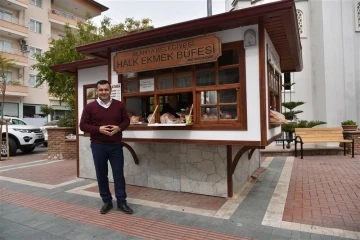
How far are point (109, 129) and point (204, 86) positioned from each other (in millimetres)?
1600

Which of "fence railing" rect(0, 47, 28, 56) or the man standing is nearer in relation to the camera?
the man standing

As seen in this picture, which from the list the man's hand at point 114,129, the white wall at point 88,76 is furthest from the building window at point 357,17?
the man's hand at point 114,129

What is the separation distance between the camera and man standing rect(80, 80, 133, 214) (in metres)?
3.99

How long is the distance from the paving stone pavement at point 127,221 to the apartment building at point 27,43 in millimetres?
20137

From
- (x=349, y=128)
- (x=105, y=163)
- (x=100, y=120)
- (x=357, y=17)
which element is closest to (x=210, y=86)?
(x=100, y=120)

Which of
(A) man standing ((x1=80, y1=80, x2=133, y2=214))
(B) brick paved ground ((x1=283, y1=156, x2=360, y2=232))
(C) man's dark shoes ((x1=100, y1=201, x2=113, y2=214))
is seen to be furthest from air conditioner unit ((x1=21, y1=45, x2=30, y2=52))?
(B) brick paved ground ((x1=283, y1=156, x2=360, y2=232))

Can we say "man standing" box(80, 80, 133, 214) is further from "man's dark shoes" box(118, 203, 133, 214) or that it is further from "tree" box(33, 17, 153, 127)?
"tree" box(33, 17, 153, 127)

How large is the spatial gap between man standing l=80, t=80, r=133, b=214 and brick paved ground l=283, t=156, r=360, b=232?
2539 millimetres

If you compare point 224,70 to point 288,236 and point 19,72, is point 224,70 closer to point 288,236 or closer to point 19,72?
point 288,236

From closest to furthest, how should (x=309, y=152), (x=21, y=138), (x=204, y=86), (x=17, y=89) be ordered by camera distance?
1. (x=204, y=86)
2. (x=309, y=152)
3. (x=21, y=138)
4. (x=17, y=89)

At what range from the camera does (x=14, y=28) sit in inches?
890

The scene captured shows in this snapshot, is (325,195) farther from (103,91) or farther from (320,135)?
(320,135)

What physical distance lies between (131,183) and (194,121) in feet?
7.80

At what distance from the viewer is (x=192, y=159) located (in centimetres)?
490
